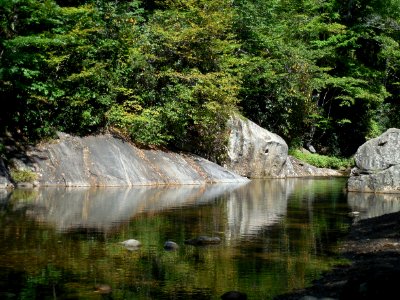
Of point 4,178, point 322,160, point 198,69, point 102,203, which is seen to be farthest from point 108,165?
point 322,160

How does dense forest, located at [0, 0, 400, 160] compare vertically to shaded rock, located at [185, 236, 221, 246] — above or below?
above

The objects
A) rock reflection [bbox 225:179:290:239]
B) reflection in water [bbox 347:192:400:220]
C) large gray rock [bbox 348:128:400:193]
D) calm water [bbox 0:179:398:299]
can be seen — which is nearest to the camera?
calm water [bbox 0:179:398:299]

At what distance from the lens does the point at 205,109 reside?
107 feet

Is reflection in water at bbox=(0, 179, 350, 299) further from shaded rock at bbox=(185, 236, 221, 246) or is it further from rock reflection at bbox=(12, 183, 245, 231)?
shaded rock at bbox=(185, 236, 221, 246)

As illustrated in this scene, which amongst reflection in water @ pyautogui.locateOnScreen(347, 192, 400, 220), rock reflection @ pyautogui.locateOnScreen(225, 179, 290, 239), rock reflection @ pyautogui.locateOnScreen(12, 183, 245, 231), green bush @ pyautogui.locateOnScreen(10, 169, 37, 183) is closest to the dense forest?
green bush @ pyautogui.locateOnScreen(10, 169, 37, 183)

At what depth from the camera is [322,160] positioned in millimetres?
43031

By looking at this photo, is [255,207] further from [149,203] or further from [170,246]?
[170,246]

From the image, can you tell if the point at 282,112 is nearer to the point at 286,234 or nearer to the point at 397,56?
the point at 397,56

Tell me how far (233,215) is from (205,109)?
15.1 m

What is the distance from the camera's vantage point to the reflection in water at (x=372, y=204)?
2006cm

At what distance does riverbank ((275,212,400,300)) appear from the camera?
705cm

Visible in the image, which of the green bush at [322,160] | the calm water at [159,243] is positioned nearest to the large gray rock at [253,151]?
the green bush at [322,160]

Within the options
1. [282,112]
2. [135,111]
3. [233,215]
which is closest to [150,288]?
[233,215]

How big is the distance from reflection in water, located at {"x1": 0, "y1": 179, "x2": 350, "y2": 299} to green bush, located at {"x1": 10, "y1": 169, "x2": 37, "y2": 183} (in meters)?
1.60
